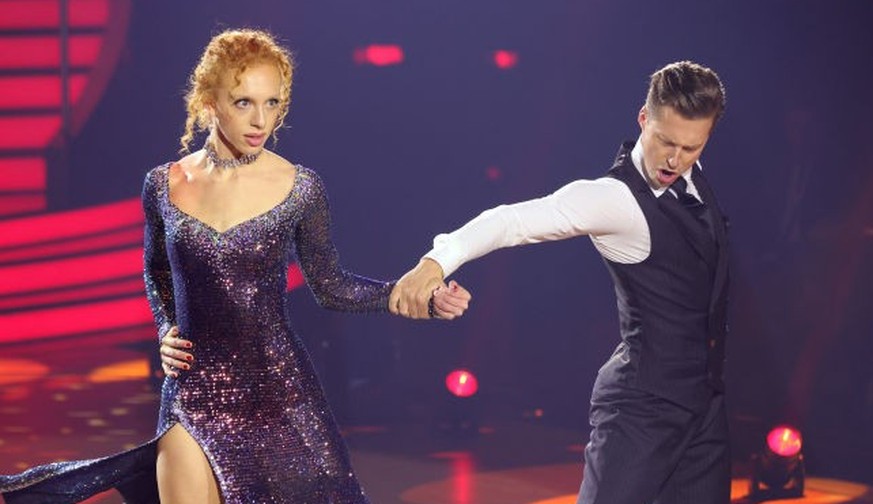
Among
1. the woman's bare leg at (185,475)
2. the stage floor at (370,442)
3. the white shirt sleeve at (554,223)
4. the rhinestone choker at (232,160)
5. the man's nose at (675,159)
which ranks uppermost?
the man's nose at (675,159)

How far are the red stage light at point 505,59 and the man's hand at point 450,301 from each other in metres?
3.31

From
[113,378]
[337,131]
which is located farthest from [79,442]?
[337,131]

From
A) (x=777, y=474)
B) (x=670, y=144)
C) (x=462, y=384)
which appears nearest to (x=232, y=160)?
(x=670, y=144)

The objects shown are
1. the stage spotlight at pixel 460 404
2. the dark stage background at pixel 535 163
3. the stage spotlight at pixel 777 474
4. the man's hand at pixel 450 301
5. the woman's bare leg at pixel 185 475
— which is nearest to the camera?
the woman's bare leg at pixel 185 475

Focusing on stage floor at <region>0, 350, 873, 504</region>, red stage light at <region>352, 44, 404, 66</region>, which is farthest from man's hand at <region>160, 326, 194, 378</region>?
red stage light at <region>352, 44, 404, 66</region>

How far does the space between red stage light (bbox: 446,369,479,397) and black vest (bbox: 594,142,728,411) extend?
3.27 metres

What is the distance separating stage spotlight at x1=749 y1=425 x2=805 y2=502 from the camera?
16.4ft

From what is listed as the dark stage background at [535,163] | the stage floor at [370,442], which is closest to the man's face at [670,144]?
the stage floor at [370,442]

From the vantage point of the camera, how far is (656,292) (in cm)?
286

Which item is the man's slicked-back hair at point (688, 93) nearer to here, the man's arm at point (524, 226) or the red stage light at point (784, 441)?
the man's arm at point (524, 226)

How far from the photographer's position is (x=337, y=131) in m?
6.07

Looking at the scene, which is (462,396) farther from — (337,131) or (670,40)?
(670,40)

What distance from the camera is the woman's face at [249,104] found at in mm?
2740

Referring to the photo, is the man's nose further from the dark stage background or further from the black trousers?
the dark stage background
